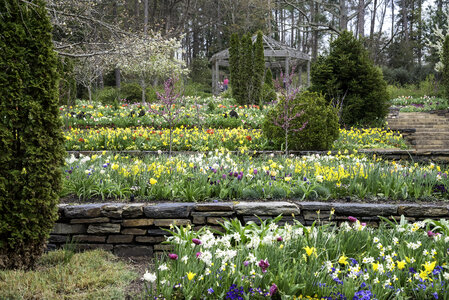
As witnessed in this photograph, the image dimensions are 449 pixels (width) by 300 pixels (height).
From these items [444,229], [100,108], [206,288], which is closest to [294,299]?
[206,288]

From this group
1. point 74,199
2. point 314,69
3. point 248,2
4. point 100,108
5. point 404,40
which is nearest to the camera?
point 74,199

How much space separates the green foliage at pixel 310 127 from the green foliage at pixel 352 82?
330cm

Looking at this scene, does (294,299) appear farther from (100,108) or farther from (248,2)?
(248,2)

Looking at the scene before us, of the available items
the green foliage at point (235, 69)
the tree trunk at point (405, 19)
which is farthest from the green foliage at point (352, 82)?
the tree trunk at point (405, 19)

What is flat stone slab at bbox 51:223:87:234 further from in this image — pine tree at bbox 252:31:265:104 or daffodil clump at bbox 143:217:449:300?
pine tree at bbox 252:31:265:104

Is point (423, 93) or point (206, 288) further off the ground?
point (423, 93)

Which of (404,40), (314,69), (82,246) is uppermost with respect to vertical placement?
(404,40)

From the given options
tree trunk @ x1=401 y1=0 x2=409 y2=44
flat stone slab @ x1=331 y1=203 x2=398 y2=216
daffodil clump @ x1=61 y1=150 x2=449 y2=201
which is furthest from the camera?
tree trunk @ x1=401 y1=0 x2=409 y2=44

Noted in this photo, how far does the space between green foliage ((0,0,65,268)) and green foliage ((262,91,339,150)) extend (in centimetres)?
430

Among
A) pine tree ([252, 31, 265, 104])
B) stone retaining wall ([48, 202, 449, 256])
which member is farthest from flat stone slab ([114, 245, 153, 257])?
pine tree ([252, 31, 265, 104])

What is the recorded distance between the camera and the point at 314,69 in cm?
1055

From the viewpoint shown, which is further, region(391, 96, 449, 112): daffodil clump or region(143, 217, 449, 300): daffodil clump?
region(391, 96, 449, 112): daffodil clump

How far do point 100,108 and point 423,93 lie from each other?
1637 centimetres

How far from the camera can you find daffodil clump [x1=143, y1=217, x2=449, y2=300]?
2098 mm
